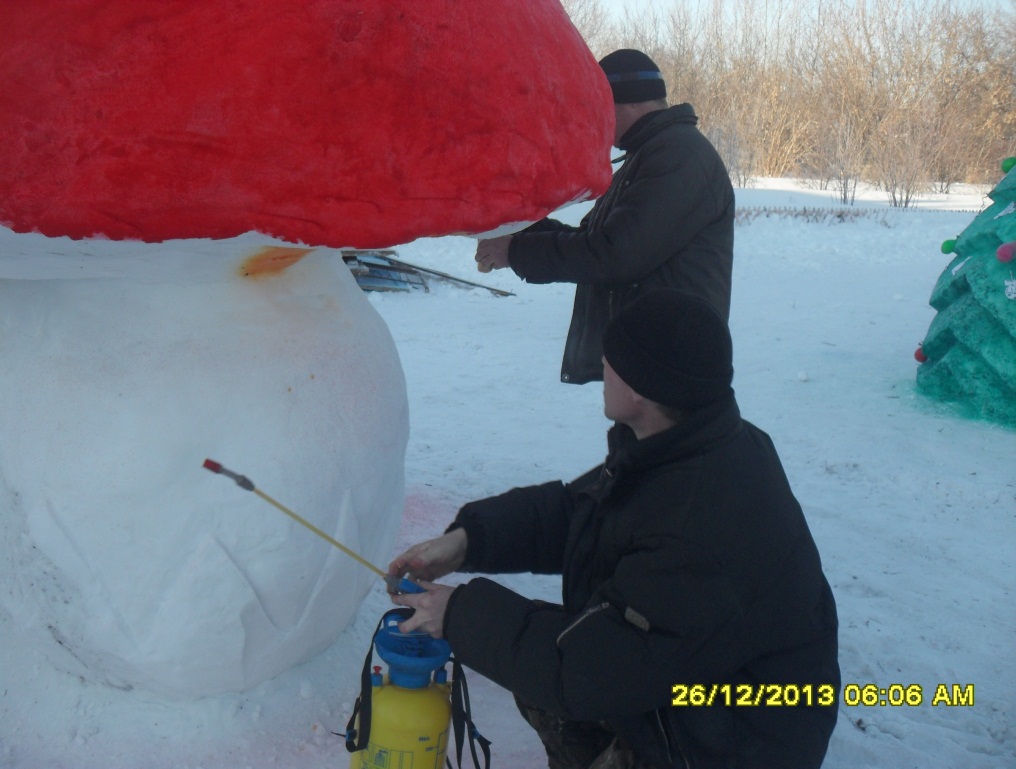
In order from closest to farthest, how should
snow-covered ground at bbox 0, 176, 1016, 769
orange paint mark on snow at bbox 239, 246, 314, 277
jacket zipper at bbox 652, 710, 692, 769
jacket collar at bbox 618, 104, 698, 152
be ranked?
jacket zipper at bbox 652, 710, 692, 769 < orange paint mark on snow at bbox 239, 246, 314, 277 < snow-covered ground at bbox 0, 176, 1016, 769 < jacket collar at bbox 618, 104, 698, 152

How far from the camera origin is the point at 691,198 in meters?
2.39

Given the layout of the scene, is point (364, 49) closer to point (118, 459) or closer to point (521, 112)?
point (521, 112)

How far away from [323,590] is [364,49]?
3.72 feet

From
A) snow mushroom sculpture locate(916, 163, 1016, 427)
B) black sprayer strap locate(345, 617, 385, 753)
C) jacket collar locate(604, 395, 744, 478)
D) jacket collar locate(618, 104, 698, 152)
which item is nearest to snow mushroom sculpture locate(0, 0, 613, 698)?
black sprayer strap locate(345, 617, 385, 753)

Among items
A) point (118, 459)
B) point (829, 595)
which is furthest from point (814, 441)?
point (118, 459)

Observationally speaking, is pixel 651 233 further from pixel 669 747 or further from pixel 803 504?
pixel 803 504

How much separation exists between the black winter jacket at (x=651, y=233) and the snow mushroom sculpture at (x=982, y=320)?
8.44ft

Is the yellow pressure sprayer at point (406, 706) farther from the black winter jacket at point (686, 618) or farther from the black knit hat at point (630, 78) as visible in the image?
the black knit hat at point (630, 78)

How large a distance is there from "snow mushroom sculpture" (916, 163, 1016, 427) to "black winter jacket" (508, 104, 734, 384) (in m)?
2.57

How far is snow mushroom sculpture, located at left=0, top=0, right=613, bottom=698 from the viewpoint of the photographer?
1293 millimetres

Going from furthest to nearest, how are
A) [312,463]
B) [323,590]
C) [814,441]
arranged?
[814,441] → [323,590] → [312,463]

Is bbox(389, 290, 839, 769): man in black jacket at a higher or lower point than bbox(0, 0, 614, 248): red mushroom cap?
lower

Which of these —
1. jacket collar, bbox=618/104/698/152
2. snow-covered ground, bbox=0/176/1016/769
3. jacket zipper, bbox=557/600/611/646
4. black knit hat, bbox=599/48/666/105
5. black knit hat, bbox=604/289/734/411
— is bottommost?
snow-covered ground, bbox=0/176/1016/769

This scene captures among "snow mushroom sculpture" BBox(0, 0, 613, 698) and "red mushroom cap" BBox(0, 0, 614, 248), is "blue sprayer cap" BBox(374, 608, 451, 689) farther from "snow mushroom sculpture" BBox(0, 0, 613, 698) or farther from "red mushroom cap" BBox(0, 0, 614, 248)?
"red mushroom cap" BBox(0, 0, 614, 248)
